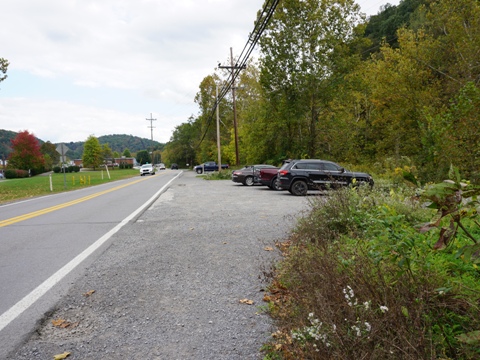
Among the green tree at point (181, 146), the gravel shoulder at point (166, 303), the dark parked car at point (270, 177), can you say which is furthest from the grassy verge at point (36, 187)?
the green tree at point (181, 146)

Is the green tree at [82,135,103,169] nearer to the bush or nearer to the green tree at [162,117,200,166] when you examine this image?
the green tree at [162,117,200,166]

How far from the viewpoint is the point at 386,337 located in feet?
7.29

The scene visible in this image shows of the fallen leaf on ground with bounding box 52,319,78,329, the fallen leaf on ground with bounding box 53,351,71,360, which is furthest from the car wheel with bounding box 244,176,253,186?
the fallen leaf on ground with bounding box 53,351,71,360

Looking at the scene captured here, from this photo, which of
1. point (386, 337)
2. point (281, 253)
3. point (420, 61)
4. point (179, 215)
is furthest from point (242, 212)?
point (420, 61)

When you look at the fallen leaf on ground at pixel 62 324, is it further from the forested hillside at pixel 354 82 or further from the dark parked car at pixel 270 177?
the dark parked car at pixel 270 177

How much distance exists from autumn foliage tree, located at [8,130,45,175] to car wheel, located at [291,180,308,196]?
73.6 m

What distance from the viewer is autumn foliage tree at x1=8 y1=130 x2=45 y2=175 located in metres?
71.3

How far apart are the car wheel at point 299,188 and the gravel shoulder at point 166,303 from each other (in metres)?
8.78

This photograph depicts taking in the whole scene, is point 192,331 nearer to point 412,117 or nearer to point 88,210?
point 88,210

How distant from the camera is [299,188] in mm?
15898

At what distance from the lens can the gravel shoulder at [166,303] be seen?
295cm

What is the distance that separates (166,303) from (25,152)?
8192 centimetres

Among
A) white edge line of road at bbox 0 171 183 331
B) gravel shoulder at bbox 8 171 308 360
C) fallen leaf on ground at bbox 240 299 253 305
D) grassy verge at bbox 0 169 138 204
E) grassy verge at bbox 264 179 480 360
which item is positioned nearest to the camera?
grassy verge at bbox 264 179 480 360

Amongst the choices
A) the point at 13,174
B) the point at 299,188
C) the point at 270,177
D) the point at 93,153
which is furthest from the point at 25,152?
the point at 299,188
